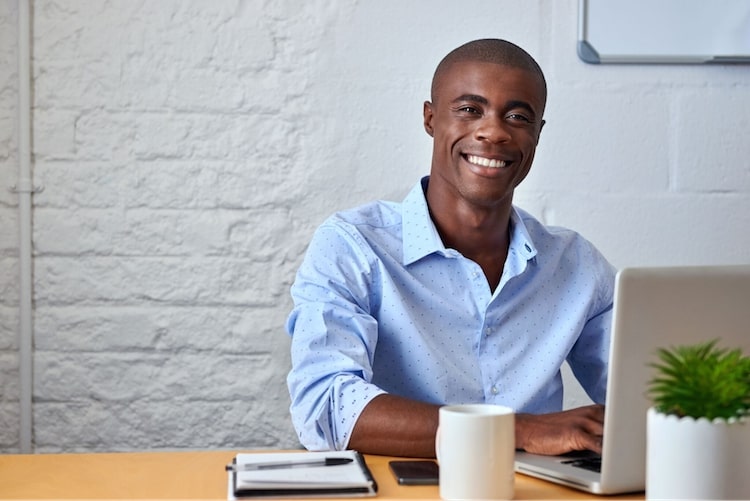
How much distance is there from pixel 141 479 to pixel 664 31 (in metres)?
1.57

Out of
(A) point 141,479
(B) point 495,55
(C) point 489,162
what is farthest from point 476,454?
(B) point 495,55

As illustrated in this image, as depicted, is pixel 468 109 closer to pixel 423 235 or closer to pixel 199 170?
pixel 423 235

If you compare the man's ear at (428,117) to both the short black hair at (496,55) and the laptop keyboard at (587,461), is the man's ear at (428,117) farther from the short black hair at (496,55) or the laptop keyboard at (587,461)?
the laptop keyboard at (587,461)

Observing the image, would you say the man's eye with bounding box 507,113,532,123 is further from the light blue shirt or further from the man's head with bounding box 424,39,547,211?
the light blue shirt

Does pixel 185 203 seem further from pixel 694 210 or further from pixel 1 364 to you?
pixel 694 210

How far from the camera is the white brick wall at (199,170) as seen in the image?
2172mm

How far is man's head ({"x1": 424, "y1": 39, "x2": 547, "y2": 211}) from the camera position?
1.85 metres

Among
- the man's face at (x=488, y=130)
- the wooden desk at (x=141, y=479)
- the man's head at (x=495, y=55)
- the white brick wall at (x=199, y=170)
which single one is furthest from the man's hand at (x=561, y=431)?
the white brick wall at (x=199, y=170)

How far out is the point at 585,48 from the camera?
2.23 m

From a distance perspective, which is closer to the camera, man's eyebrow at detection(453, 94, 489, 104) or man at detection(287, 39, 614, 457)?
man at detection(287, 39, 614, 457)

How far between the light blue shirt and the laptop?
0.57 metres

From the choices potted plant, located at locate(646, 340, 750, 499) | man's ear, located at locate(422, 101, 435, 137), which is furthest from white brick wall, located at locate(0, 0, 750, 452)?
potted plant, located at locate(646, 340, 750, 499)

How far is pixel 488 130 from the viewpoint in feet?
6.05

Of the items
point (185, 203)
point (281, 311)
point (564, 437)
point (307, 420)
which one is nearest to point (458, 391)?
point (307, 420)
